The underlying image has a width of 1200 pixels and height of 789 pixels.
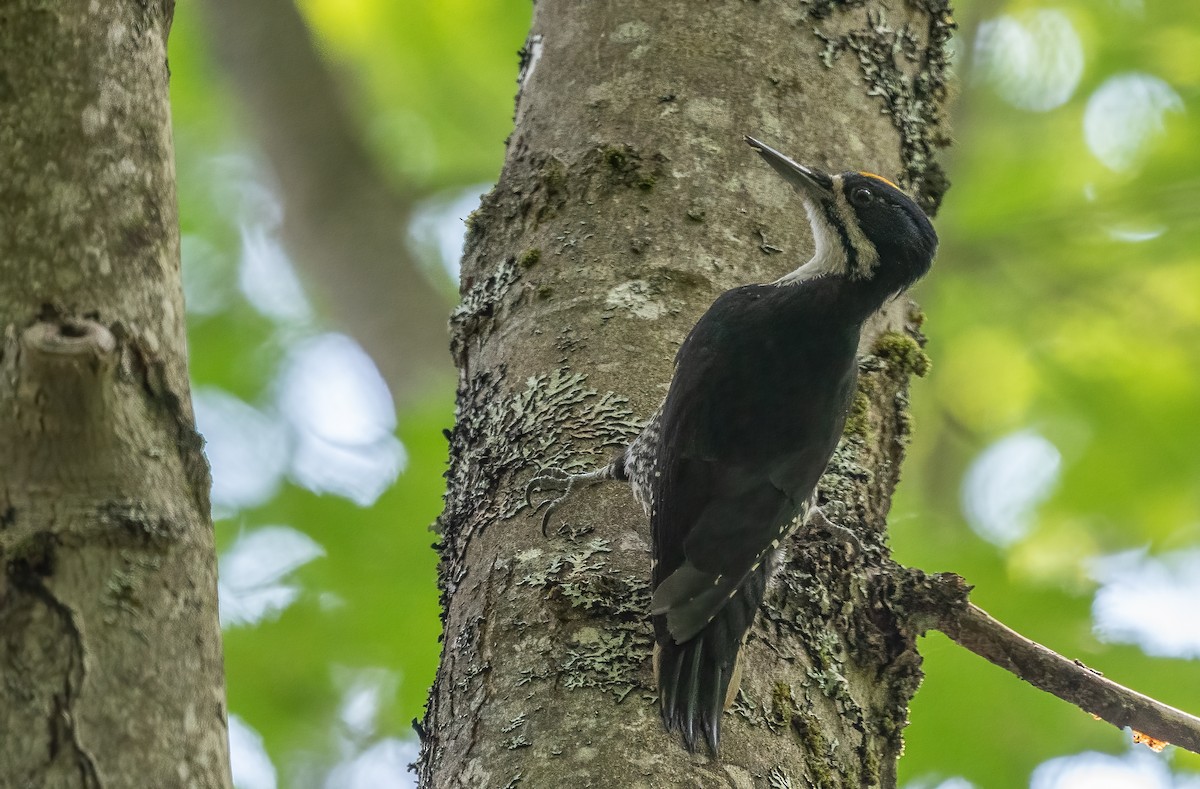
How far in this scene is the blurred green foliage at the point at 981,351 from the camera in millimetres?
4078

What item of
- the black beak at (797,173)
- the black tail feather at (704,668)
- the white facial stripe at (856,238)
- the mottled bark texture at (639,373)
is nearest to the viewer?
the black tail feather at (704,668)

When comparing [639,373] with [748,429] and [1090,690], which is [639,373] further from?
[1090,690]

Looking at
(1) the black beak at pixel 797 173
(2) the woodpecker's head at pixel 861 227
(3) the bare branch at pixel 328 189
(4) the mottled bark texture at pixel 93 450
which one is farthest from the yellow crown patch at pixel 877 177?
(3) the bare branch at pixel 328 189

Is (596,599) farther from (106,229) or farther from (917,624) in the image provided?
(106,229)

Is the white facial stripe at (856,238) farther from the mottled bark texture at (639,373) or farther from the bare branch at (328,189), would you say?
the bare branch at (328,189)

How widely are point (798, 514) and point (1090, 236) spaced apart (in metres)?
3.13

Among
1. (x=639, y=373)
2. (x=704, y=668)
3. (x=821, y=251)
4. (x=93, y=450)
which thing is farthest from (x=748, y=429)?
(x=93, y=450)

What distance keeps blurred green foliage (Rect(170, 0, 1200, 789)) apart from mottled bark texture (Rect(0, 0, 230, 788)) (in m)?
2.84

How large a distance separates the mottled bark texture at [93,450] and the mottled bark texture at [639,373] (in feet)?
2.94

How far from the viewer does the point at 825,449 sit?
2.73 m

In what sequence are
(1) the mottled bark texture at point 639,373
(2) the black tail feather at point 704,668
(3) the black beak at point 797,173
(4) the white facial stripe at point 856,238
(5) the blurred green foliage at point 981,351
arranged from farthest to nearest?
(5) the blurred green foliage at point 981,351, (4) the white facial stripe at point 856,238, (3) the black beak at point 797,173, (1) the mottled bark texture at point 639,373, (2) the black tail feather at point 704,668

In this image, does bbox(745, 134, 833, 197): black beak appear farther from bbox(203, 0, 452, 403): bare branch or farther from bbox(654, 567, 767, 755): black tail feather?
bbox(203, 0, 452, 403): bare branch

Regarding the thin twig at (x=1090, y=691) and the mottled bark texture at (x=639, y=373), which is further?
the thin twig at (x=1090, y=691)

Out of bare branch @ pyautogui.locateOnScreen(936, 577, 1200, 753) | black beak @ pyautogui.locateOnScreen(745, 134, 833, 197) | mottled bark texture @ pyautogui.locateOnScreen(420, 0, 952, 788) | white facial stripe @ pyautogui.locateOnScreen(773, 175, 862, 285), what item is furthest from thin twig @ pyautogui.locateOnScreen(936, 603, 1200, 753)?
black beak @ pyautogui.locateOnScreen(745, 134, 833, 197)
